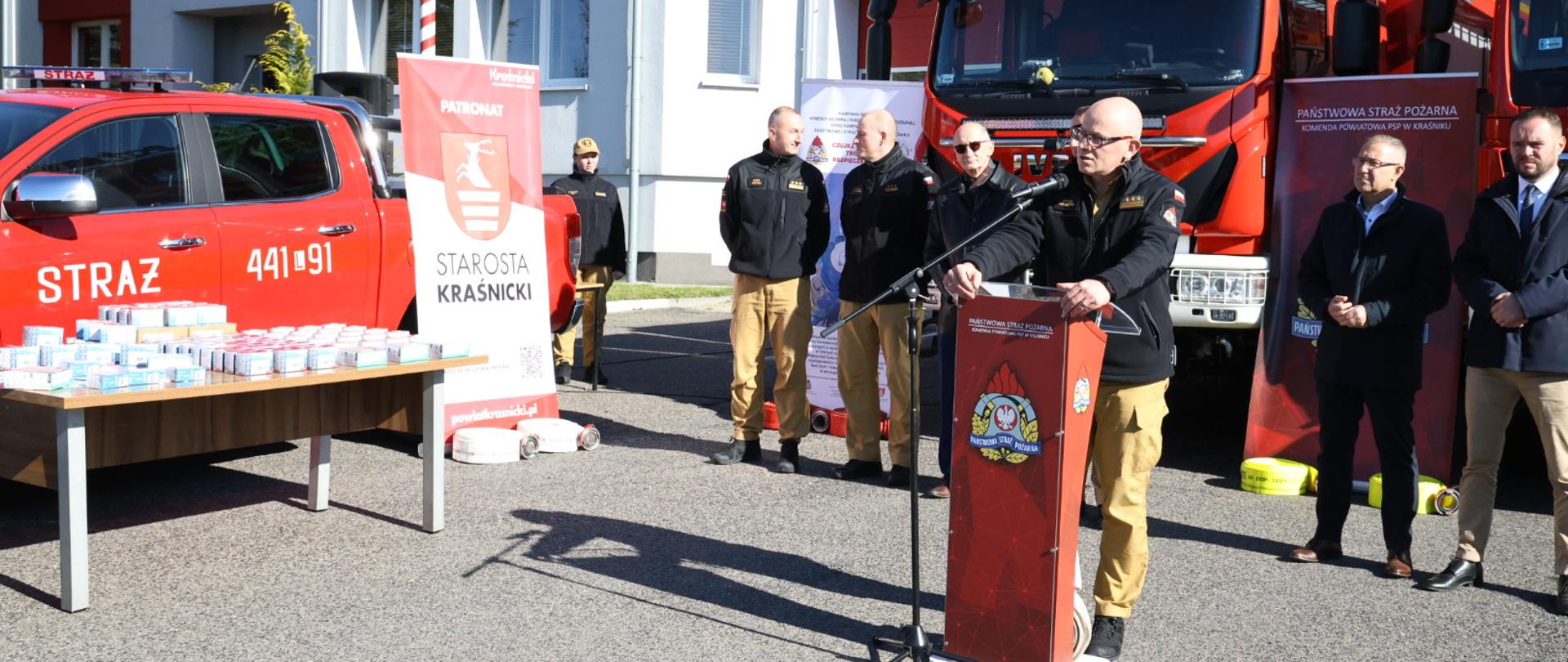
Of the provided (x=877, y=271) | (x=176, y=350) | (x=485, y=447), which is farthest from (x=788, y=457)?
(x=176, y=350)

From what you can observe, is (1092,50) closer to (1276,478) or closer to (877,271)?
(877,271)

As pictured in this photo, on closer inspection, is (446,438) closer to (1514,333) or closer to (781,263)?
(781,263)

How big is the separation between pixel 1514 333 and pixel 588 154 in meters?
7.66

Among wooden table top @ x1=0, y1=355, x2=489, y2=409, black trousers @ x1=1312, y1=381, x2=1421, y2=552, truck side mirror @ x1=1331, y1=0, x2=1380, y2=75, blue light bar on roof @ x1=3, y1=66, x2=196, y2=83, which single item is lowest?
black trousers @ x1=1312, y1=381, x2=1421, y2=552

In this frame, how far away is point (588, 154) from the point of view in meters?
11.9

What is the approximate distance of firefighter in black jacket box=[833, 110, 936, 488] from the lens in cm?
786

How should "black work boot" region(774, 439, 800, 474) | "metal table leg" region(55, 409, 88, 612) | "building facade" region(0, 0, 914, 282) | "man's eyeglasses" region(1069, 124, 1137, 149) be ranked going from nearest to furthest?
"man's eyeglasses" region(1069, 124, 1137, 149), "metal table leg" region(55, 409, 88, 612), "black work boot" region(774, 439, 800, 474), "building facade" region(0, 0, 914, 282)

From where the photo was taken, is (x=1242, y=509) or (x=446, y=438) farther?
(x=446, y=438)

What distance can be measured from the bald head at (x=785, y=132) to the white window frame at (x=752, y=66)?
10647 millimetres

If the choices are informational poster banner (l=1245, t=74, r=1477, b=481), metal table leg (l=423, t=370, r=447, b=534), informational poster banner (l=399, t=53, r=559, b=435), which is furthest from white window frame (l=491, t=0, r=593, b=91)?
metal table leg (l=423, t=370, r=447, b=534)

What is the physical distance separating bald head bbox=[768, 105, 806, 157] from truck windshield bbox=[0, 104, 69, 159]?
3.55 meters

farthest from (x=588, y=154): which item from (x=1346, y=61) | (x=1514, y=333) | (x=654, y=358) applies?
(x=1514, y=333)

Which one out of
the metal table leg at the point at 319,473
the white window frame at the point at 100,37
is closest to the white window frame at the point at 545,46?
the white window frame at the point at 100,37

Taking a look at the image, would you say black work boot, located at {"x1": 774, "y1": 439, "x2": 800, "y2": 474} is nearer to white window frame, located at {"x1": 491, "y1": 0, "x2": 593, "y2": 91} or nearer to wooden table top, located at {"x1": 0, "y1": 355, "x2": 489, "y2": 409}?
wooden table top, located at {"x1": 0, "y1": 355, "x2": 489, "y2": 409}
